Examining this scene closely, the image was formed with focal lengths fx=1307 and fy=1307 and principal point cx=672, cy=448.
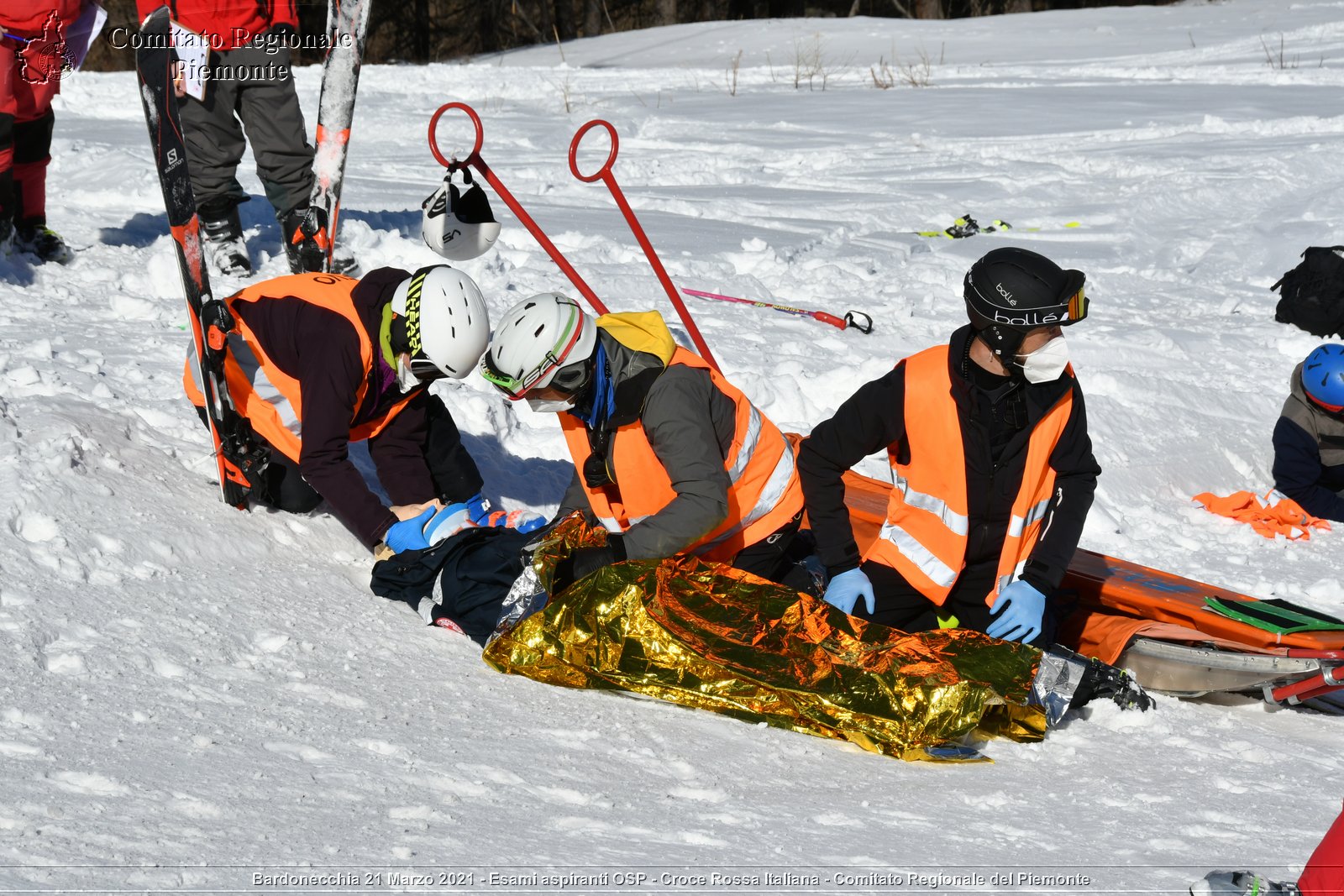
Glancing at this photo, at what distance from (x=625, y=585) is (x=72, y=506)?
1.55m

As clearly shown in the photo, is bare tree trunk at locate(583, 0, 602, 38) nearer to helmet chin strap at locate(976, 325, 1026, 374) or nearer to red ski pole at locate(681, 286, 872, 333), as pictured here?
red ski pole at locate(681, 286, 872, 333)

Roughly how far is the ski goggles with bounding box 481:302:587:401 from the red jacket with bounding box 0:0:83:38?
10.4ft

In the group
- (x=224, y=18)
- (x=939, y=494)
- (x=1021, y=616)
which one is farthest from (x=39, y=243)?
(x=1021, y=616)

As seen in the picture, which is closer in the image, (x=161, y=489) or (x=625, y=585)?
(x=625, y=585)

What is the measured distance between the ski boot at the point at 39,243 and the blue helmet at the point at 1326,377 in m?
5.23

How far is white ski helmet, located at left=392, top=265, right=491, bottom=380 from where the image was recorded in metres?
3.73

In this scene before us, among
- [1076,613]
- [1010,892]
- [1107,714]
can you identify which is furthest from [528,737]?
[1076,613]

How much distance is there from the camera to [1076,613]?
378cm

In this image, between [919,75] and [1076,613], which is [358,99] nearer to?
[919,75]

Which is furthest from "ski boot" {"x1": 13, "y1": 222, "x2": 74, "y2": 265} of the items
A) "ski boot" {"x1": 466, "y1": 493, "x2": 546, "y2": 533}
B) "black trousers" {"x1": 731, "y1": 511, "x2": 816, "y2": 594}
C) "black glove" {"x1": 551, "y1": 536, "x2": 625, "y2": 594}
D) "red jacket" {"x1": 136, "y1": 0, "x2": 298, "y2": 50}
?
"black trousers" {"x1": 731, "y1": 511, "x2": 816, "y2": 594}

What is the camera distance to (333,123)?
5.73 metres

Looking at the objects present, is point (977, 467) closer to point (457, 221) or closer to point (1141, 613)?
point (1141, 613)

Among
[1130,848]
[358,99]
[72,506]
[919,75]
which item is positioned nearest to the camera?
[1130,848]

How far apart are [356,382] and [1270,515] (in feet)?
12.1
